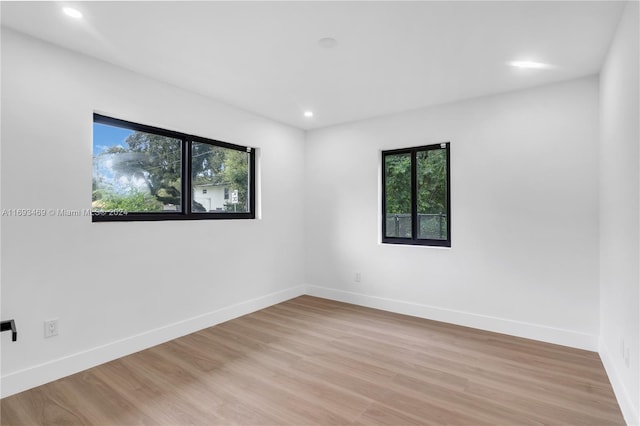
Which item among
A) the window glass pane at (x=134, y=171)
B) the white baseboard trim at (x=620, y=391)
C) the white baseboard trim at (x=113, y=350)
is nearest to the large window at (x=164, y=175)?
the window glass pane at (x=134, y=171)

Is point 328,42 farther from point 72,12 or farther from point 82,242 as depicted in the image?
point 82,242

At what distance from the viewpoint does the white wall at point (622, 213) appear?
1.85m

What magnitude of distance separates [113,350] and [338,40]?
309 centimetres

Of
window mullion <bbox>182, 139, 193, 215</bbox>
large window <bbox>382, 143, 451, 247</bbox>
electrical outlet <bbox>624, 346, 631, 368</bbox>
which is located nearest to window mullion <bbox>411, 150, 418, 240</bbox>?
large window <bbox>382, 143, 451, 247</bbox>

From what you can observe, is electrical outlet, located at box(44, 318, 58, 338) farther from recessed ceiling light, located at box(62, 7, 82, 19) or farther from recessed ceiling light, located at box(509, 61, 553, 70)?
recessed ceiling light, located at box(509, 61, 553, 70)

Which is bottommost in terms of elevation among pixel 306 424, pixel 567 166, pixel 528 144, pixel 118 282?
pixel 306 424

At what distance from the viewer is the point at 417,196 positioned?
13.4ft

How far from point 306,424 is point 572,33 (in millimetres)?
3138

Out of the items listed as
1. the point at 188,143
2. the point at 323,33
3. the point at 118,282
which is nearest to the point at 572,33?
the point at 323,33

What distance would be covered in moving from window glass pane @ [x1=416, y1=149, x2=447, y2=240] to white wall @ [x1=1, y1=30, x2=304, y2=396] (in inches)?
90.5

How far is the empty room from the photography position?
6.96ft

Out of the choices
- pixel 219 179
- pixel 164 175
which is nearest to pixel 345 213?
pixel 219 179

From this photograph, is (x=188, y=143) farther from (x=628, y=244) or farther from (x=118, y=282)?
(x=628, y=244)

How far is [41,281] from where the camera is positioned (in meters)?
2.40
